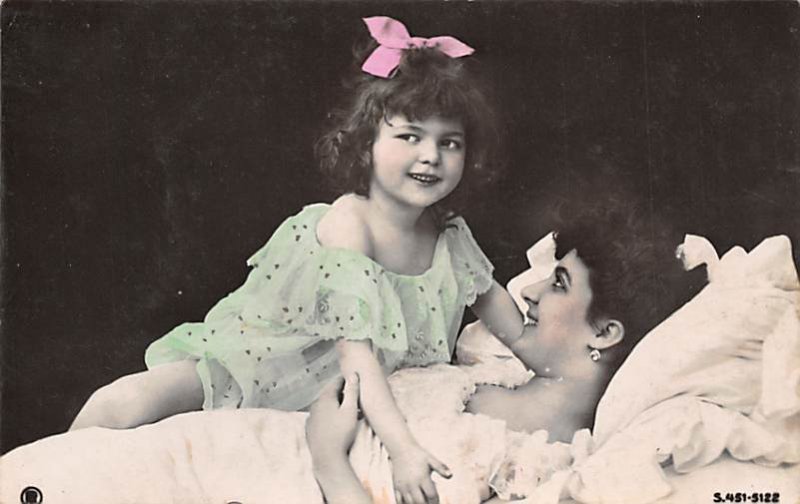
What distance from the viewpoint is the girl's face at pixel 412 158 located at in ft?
6.21

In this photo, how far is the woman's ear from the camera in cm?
193

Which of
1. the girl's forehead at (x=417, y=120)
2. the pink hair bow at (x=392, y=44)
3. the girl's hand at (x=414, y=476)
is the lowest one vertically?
the girl's hand at (x=414, y=476)

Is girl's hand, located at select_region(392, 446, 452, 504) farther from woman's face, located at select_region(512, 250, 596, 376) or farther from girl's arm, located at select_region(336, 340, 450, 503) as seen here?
woman's face, located at select_region(512, 250, 596, 376)

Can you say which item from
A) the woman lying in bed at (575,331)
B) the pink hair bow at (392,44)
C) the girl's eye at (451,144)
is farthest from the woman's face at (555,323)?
the pink hair bow at (392,44)

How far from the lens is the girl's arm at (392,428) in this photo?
1.85 meters

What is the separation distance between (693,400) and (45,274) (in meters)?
1.11

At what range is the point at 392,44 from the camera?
193 centimetres

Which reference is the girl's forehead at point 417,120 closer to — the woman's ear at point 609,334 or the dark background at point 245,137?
the dark background at point 245,137

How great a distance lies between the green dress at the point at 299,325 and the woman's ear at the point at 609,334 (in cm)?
27

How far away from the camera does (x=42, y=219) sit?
1906 millimetres

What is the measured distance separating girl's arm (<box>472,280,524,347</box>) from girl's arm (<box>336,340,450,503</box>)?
0.68 ft

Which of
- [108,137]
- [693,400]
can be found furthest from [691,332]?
[108,137]

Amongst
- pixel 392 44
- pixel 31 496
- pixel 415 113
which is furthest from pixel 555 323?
pixel 31 496

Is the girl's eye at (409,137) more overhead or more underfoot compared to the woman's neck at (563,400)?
more overhead
